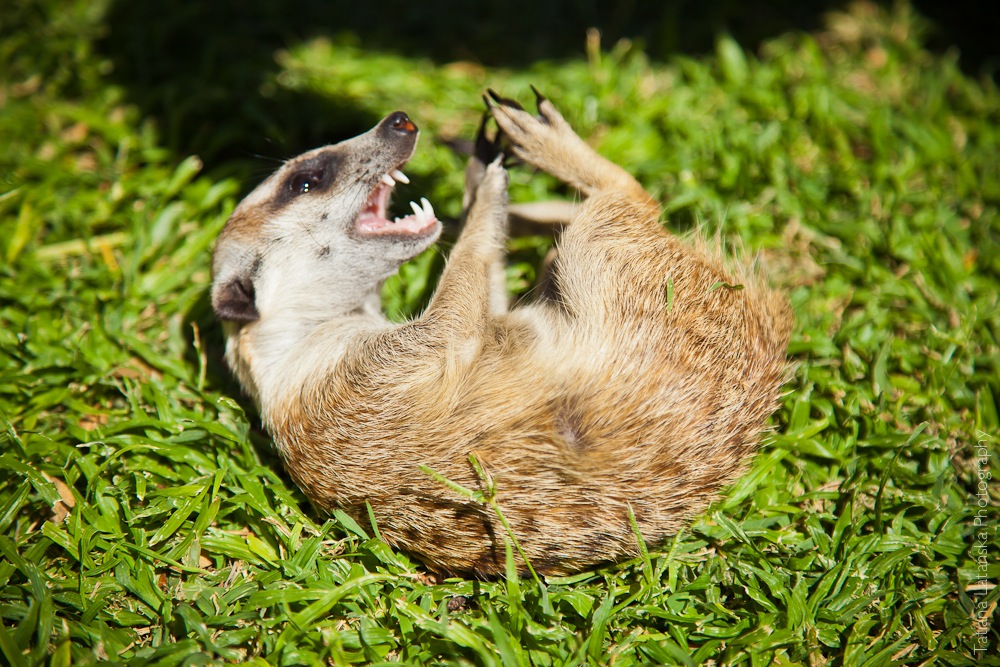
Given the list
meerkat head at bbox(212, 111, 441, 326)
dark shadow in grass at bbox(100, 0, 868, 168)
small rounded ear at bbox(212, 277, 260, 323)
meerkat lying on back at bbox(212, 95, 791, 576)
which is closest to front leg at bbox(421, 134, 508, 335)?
meerkat lying on back at bbox(212, 95, 791, 576)

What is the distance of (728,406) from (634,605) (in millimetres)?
932

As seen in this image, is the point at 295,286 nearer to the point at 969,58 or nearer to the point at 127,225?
the point at 127,225

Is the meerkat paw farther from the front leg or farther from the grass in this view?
the grass

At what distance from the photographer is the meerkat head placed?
3.53 metres

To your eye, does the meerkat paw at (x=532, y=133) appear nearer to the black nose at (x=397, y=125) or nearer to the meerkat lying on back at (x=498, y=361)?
the meerkat lying on back at (x=498, y=361)

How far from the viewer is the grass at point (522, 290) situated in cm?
282

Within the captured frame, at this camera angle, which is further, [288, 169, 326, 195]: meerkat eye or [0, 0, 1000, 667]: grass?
[288, 169, 326, 195]: meerkat eye

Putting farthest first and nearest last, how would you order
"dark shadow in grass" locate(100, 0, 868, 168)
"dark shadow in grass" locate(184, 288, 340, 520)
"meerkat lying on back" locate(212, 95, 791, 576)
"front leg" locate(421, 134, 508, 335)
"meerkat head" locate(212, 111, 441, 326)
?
"dark shadow in grass" locate(100, 0, 868, 168) → "meerkat head" locate(212, 111, 441, 326) → "dark shadow in grass" locate(184, 288, 340, 520) → "front leg" locate(421, 134, 508, 335) → "meerkat lying on back" locate(212, 95, 791, 576)

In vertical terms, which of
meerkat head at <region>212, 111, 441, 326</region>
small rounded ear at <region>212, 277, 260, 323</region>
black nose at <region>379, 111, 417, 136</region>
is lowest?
small rounded ear at <region>212, 277, 260, 323</region>

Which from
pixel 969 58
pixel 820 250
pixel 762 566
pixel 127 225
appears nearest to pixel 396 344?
pixel 762 566

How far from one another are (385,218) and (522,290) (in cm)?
90

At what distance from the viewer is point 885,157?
4594 millimetres

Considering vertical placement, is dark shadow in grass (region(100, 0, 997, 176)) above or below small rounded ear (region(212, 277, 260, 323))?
above

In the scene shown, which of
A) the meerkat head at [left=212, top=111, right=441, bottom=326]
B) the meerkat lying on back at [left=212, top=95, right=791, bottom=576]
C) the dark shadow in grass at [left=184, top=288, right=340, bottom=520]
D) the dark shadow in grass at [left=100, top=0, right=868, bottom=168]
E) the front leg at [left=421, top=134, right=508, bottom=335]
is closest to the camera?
the meerkat lying on back at [left=212, top=95, right=791, bottom=576]
